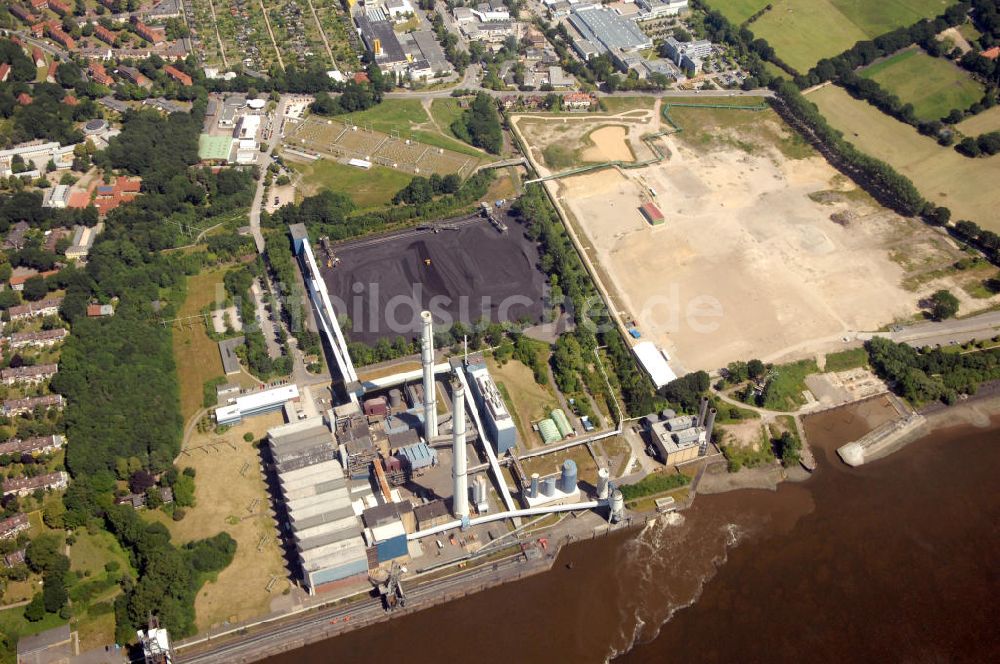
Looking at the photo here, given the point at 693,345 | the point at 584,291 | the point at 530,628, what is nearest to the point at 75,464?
the point at 530,628

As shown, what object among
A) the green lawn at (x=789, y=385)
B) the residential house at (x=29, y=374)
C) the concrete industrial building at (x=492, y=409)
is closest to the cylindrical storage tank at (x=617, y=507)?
the concrete industrial building at (x=492, y=409)

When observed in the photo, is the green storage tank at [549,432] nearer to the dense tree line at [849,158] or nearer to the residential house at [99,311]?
the residential house at [99,311]

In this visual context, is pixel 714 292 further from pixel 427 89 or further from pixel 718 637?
pixel 427 89

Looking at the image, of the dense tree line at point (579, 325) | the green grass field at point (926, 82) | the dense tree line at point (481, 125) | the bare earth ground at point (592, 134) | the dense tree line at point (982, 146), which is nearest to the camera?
the dense tree line at point (579, 325)

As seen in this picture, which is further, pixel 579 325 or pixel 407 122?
pixel 407 122

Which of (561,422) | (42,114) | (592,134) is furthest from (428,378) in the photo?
(42,114)

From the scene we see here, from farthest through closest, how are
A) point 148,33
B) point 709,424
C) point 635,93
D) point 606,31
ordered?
1. point 606,31
2. point 148,33
3. point 635,93
4. point 709,424

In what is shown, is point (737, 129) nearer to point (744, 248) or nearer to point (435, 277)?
point (744, 248)

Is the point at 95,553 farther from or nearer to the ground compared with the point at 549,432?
nearer to the ground
